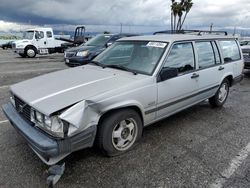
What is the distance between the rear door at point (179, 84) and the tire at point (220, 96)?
3.59 feet

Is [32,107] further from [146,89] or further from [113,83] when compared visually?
[146,89]

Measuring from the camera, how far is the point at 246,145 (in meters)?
3.58

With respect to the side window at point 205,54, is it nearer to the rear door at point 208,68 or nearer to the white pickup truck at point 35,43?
the rear door at point 208,68

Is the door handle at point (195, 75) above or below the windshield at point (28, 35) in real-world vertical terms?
below

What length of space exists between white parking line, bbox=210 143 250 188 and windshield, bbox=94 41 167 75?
65.0 inches

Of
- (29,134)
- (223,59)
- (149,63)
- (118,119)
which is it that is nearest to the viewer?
(29,134)

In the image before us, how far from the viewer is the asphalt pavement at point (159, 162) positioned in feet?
8.76

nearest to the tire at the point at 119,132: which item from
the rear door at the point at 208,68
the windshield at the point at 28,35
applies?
the rear door at the point at 208,68

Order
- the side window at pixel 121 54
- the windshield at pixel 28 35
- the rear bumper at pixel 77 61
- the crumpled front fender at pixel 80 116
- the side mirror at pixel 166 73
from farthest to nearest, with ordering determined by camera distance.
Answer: the windshield at pixel 28 35 < the rear bumper at pixel 77 61 < the side window at pixel 121 54 < the side mirror at pixel 166 73 < the crumpled front fender at pixel 80 116

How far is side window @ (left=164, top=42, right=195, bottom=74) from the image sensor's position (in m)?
3.70

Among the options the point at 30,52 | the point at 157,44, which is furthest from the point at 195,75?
the point at 30,52

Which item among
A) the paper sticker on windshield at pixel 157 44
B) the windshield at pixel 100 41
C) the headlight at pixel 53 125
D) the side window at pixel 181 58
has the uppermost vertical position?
the windshield at pixel 100 41

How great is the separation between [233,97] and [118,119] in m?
4.61

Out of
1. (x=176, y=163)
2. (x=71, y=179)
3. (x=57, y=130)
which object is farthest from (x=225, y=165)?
(x=57, y=130)
